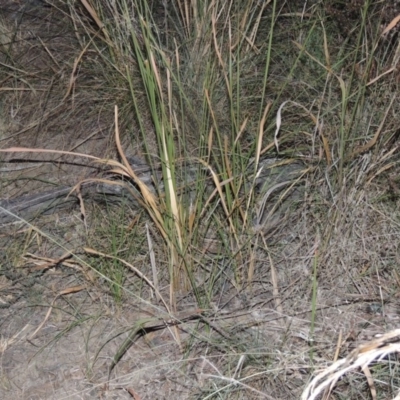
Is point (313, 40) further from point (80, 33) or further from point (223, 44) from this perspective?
point (80, 33)

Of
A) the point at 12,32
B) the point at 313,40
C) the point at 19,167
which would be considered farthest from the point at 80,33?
the point at 313,40

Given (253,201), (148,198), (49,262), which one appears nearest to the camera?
(148,198)

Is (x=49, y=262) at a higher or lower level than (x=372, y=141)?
lower

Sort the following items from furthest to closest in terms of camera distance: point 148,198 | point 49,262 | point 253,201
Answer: point 49,262
point 253,201
point 148,198

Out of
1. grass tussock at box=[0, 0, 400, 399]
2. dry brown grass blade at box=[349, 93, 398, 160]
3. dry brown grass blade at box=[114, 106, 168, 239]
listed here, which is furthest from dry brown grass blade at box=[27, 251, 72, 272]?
dry brown grass blade at box=[349, 93, 398, 160]

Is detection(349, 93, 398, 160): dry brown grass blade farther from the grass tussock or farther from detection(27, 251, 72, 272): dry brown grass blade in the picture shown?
detection(27, 251, 72, 272): dry brown grass blade

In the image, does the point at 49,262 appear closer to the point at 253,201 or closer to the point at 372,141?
the point at 253,201

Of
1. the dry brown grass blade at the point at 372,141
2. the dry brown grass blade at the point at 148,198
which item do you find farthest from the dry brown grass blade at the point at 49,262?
the dry brown grass blade at the point at 372,141

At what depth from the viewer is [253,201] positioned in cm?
243

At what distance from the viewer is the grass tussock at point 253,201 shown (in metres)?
2.21

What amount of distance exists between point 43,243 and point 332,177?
3.08ft

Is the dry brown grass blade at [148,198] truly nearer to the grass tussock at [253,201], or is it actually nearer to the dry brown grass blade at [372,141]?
the grass tussock at [253,201]

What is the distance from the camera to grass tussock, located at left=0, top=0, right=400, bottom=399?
2.21 meters

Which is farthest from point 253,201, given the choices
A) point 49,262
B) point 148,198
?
point 49,262
